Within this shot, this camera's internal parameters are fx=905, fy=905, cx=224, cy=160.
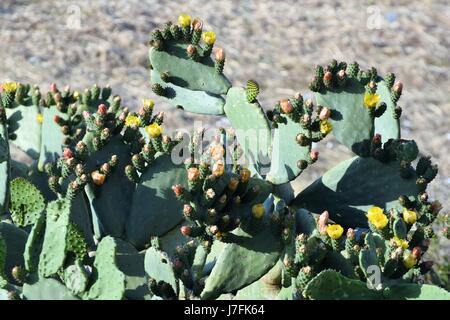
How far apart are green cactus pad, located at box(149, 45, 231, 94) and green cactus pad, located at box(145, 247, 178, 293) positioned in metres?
0.77

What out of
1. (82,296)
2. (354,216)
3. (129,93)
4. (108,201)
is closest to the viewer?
(82,296)

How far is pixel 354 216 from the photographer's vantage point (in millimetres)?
2707

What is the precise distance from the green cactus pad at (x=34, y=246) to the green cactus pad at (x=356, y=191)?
882 mm

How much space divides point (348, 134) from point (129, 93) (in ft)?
11.3

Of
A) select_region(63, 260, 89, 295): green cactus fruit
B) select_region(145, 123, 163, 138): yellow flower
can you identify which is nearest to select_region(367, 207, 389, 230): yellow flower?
select_region(145, 123, 163, 138): yellow flower

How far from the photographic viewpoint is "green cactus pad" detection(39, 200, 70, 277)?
6.68 feet

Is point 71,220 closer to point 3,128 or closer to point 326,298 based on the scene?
point 3,128

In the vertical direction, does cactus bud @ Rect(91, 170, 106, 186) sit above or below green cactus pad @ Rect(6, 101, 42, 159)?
above

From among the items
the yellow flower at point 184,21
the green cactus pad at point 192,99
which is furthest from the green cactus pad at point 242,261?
the yellow flower at point 184,21

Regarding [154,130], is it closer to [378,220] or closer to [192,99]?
[192,99]

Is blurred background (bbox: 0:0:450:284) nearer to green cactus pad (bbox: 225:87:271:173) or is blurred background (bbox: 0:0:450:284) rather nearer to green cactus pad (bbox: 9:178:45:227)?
green cactus pad (bbox: 225:87:271:173)

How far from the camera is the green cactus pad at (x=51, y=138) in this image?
2971mm

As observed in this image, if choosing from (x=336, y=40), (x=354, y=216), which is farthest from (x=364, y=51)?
(x=354, y=216)

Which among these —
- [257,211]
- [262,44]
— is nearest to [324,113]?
[257,211]
